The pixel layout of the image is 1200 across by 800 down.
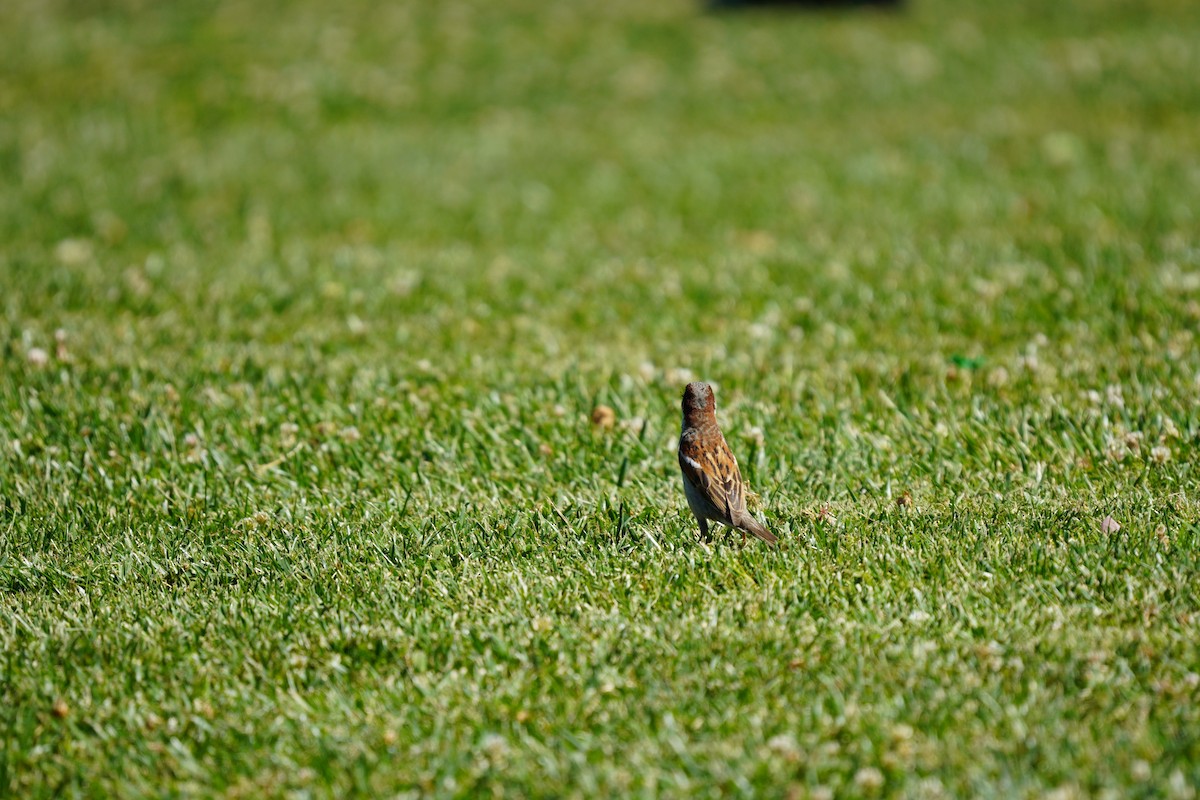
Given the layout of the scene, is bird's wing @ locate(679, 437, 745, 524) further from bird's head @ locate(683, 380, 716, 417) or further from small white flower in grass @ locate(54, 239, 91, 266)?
small white flower in grass @ locate(54, 239, 91, 266)

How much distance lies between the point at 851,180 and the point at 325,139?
5293 mm

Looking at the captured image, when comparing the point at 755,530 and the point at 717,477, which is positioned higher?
the point at 717,477

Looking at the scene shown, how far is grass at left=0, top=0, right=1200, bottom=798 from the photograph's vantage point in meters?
3.17

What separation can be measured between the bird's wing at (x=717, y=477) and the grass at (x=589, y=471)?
0.20 meters

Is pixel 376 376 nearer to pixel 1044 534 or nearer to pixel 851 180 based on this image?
pixel 1044 534

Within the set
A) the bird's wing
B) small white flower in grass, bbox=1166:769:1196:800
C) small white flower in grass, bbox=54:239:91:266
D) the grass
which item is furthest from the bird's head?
small white flower in grass, bbox=54:239:91:266

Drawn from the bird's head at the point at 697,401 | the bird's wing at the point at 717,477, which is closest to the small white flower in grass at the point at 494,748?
the bird's wing at the point at 717,477

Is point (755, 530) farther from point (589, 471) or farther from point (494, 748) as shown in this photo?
point (494, 748)

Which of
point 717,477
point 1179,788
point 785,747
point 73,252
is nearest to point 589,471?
point 717,477

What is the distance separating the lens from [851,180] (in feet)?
34.8

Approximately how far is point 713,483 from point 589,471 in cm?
105

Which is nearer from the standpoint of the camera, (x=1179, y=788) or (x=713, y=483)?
(x=1179, y=788)

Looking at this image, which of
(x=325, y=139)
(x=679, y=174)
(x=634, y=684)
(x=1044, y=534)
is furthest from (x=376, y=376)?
(x=325, y=139)

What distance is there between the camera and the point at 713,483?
389 centimetres
